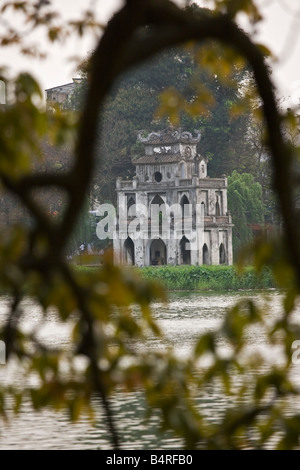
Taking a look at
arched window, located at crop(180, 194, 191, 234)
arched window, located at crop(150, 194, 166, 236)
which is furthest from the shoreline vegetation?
arched window, located at crop(180, 194, 191, 234)

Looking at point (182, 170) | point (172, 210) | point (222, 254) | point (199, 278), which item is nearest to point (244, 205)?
point (222, 254)

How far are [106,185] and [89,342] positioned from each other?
159ft

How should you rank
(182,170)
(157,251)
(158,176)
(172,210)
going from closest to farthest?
(172,210)
(182,170)
(158,176)
(157,251)

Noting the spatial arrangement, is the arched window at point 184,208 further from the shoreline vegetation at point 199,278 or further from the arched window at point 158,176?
Answer: the shoreline vegetation at point 199,278

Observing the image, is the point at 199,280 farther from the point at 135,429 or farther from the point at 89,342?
the point at 89,342

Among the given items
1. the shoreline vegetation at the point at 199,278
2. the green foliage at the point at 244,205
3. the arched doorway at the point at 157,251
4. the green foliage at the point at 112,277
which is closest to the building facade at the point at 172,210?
the arched doorway at the point at 157,251

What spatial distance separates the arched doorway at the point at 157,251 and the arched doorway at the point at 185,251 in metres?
1.04

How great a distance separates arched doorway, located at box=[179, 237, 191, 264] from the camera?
4506 centimetres

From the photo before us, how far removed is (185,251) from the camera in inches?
1791

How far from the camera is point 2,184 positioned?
209 centimetres

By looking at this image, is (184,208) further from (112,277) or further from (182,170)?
(112,277)

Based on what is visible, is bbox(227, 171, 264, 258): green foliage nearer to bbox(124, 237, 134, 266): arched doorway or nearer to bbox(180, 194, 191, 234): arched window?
bbox(180, 194, 191, 234): arched window

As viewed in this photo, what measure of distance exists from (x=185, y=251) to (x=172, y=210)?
6.07 feet
